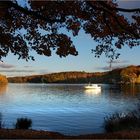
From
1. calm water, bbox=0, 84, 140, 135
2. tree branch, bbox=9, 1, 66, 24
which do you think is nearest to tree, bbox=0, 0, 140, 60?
tree branch, bbox=9, 1, 66, 24

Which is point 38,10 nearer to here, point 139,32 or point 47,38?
point 47,38

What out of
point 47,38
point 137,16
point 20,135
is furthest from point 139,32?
point 20,135

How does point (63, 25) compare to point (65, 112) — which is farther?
point (65, 112)

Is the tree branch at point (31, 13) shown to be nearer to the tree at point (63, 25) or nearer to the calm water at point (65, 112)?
the tree at point (63, 25)

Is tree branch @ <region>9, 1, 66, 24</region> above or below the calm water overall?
above

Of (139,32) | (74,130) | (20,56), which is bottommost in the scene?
(74,130)

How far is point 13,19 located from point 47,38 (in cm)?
169

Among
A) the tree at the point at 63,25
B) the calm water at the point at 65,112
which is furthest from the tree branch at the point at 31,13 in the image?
the calm water at the point at 65,112

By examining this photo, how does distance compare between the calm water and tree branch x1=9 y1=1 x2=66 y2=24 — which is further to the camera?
the calm water

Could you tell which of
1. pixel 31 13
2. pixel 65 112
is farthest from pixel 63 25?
pixel 65 112

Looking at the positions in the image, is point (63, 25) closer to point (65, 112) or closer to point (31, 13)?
point (31, 13)

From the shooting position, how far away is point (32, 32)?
1873cm

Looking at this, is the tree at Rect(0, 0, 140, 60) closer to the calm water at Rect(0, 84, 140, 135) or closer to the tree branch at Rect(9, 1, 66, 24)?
the tree branch at Rect(9, 1, 66, 24)

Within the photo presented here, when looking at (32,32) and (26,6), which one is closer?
(26,6)
